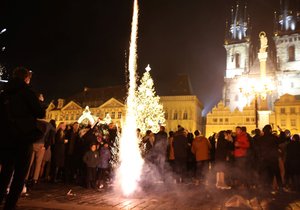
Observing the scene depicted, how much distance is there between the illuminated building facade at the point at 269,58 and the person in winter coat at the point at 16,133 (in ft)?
199

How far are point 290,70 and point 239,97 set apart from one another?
40.0ft

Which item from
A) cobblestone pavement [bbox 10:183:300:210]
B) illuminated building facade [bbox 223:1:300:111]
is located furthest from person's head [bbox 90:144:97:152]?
illuminated building facade [bbox 223:1:300:111]

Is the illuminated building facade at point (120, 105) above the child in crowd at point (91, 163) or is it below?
above

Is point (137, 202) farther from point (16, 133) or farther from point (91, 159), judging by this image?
point (91, 159)

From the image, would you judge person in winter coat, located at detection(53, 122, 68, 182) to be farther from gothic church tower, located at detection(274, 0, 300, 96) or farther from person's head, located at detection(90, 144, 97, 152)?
gothic church tower, located at detection(274, 0, 300, 96)

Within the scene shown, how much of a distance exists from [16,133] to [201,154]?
7796 mm

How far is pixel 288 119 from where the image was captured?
5350 centimetres

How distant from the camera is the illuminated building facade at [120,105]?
6003 centimetres

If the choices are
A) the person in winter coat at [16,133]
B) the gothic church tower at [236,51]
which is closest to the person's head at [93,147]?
the person in winter coat at [16,133]

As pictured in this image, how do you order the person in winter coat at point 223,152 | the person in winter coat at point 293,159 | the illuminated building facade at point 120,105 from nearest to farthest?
the person in winter coat at point 293,159
the person in winter coat at point 223,152
the illuminated building facade at point 120,105

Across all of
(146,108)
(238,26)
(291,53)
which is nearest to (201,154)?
(146,108)

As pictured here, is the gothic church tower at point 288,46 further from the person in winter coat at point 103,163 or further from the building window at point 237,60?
the person in winter coat at point 103,163

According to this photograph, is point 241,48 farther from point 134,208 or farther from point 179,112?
point 134,208

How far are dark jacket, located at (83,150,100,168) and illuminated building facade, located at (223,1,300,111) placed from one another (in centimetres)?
5581
